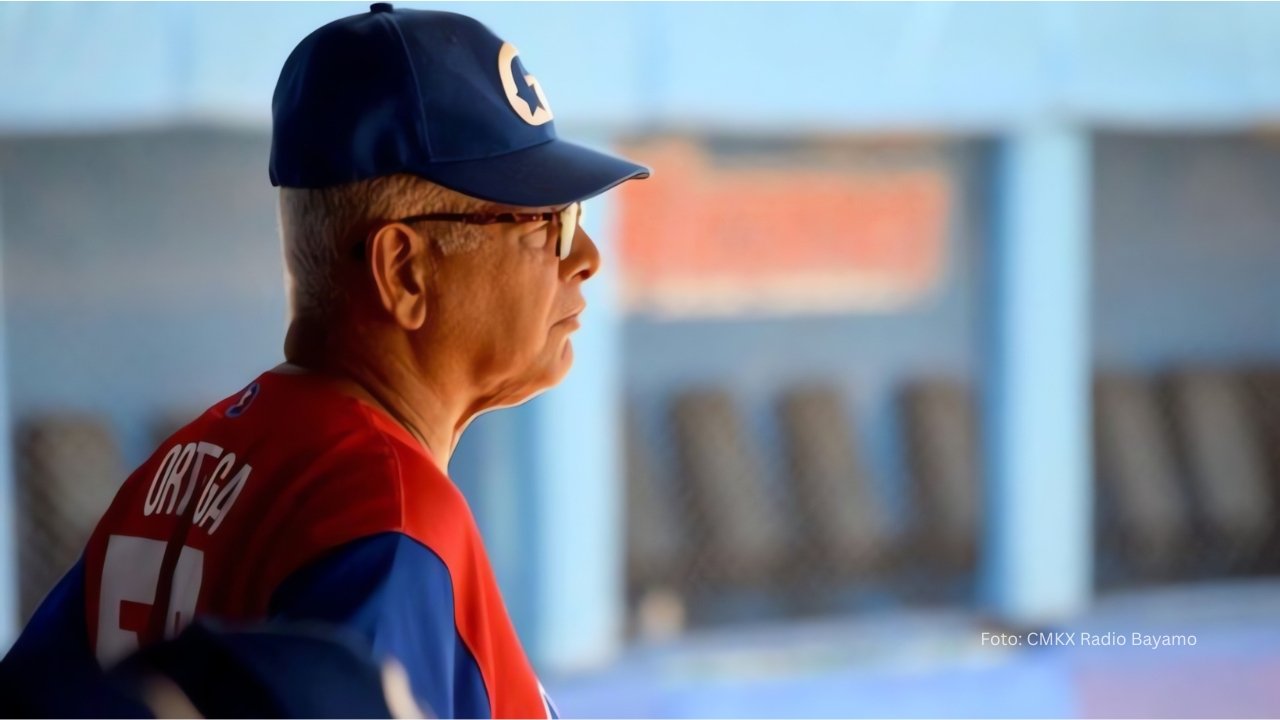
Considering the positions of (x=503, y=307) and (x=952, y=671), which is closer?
(x=503, y=307)

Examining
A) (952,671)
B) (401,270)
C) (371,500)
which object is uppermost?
(401,270)

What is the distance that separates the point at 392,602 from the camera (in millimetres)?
875

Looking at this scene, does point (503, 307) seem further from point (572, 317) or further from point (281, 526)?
point (281, 526)

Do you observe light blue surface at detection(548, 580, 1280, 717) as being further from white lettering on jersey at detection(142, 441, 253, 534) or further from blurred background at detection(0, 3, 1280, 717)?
white lettering on jersey at detection(142, 441, 253, 534)

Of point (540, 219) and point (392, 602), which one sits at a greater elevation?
point (540, 219)

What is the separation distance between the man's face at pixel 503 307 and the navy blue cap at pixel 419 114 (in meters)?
0.05

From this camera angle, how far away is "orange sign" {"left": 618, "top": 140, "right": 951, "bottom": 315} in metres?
5.67

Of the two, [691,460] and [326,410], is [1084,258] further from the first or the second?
[326,410]

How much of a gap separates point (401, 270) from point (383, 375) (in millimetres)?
88

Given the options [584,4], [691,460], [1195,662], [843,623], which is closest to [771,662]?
[843,623]

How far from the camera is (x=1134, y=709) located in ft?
16.7

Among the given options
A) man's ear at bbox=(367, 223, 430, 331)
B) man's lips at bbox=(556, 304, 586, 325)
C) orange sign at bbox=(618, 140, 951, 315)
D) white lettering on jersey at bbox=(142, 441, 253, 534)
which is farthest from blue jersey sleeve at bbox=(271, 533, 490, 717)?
orange sign at bbox=(618, 140, 951, 315)

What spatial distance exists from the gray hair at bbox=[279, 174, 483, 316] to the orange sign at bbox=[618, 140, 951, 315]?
4.27m

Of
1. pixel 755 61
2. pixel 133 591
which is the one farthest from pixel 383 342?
pixel 755 61
